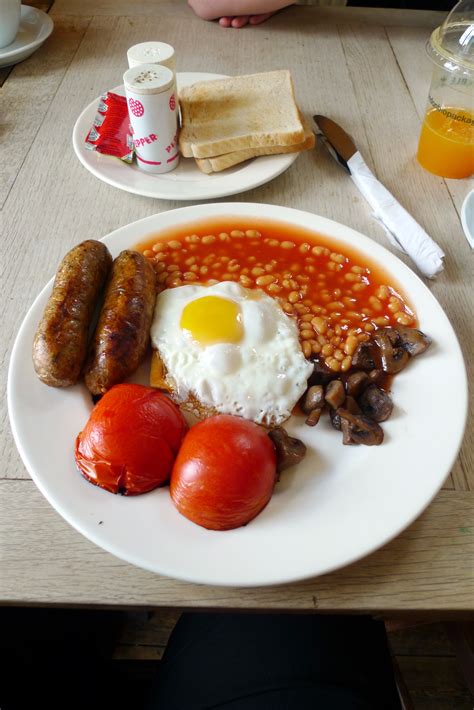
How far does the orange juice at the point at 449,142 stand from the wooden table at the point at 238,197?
0.14 ft

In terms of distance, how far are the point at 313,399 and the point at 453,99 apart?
124 centimetres

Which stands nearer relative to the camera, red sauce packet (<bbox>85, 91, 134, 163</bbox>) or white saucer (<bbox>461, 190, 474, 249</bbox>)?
white saucer (<bbox>461, 190, 474, 249</bbox>)

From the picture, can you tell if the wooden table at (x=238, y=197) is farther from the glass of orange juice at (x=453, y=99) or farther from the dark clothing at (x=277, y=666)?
the dark clothing at (x=277, y=666)

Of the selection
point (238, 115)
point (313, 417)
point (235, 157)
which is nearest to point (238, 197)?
point (235, 157)

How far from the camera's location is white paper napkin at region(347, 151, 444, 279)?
1457 millimetres

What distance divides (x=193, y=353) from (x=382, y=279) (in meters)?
0.56

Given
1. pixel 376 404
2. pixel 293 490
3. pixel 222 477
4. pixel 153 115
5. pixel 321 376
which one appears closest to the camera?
pixel 222 477

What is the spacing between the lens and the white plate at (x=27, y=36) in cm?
216

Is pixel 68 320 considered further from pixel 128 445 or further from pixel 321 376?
pixel 321 376

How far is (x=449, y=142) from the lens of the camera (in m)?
1.70

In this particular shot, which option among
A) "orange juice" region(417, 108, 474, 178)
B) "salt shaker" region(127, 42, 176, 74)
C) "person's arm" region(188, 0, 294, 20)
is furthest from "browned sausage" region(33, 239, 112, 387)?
"person's arm" region(188, 0, 294, 20)

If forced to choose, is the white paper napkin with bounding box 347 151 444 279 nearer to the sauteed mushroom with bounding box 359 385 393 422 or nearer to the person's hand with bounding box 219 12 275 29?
the sauteed mushroom with bounding box 359 385 393 422

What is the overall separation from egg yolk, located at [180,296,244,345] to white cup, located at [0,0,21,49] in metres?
1.61

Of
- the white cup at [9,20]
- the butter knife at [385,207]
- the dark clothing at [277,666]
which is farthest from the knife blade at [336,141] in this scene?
the dark clothing at [277,666]
